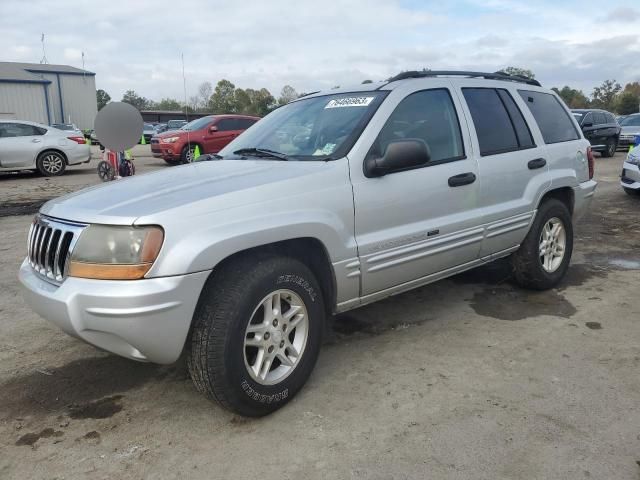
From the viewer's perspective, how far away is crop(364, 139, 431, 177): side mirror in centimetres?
314

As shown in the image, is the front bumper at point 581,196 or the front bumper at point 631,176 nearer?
the front bumper at point 581,196

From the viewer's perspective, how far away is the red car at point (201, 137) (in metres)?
15.8

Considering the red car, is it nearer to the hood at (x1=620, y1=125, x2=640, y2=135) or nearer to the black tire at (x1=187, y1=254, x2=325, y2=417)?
the black tire at (x1=187, y1=254, x2=325, y2=417)

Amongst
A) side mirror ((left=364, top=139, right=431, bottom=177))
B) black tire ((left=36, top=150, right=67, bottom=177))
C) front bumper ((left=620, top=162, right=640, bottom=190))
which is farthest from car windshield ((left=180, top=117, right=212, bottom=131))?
side mirror ((left=364, top=139, right=431, bottom=177))

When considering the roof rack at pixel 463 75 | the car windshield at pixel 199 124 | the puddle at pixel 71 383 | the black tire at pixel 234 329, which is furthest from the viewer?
the car windshield at pixel 199 124

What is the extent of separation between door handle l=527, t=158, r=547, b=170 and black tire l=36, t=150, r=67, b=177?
12818mm

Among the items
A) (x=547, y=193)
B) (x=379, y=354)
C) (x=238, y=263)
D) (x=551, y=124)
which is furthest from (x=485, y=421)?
(x=551, y=124)

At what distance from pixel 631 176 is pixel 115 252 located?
954 centimetres

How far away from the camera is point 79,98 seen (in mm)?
56000

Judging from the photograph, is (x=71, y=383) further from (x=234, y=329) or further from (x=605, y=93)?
(x=605, y=93)

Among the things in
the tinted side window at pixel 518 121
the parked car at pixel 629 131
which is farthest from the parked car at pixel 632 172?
the parked car at pixel 629 131

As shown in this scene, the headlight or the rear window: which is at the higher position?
A: the rear window

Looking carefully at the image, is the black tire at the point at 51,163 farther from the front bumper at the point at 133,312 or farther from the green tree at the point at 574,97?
the green tree at the point at 574,97

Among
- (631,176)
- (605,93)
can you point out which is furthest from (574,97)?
(631,176)
